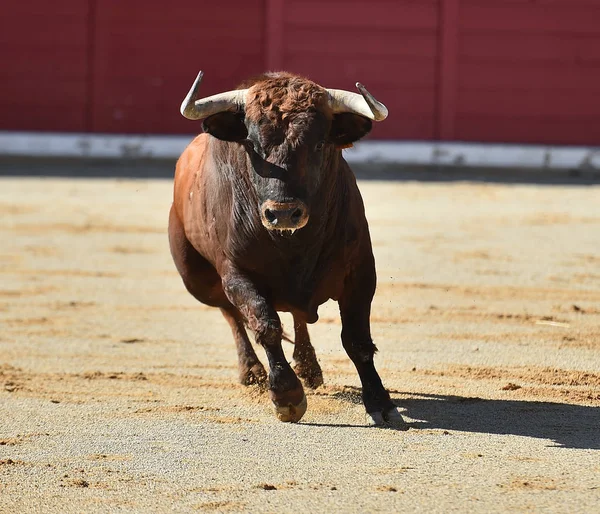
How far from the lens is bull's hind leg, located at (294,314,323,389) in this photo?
459 centimetres

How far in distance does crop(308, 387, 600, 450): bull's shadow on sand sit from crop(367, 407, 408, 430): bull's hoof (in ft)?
0.11

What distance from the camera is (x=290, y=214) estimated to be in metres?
3.73

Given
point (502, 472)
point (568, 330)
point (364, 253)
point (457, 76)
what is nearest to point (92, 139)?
point (457, 76)

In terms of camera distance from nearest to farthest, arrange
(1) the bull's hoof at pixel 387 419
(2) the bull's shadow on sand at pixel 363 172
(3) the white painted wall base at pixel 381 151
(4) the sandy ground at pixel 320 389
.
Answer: (4) the sandy ground at pixel 320 389 → (1) the bull's hoof at pixel 387 419 → (2) the bull's shadow on sand at pixel 363 172 → (3) the white painted wall base at pixel 381 151

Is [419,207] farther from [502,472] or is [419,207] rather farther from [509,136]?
[502,472]

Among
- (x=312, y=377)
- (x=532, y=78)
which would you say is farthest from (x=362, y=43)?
(x=312, y=377)

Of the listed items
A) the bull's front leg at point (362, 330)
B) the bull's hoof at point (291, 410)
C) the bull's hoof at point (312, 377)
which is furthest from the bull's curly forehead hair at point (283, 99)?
the bull's hoof at point (312, 377)

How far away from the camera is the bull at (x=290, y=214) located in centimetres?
386

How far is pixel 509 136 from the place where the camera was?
13.0 meters

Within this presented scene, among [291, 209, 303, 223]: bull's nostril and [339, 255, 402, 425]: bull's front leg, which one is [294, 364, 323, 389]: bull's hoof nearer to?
[339, 255, 402, 425]: bull's front leg

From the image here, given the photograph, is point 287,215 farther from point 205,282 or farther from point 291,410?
point 205,282

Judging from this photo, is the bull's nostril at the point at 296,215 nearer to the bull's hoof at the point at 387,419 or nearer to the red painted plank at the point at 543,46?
the bull's hoof at the point at 387,419

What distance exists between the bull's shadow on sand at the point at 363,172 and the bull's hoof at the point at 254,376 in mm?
7238

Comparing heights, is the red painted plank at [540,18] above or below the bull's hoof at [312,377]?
above
